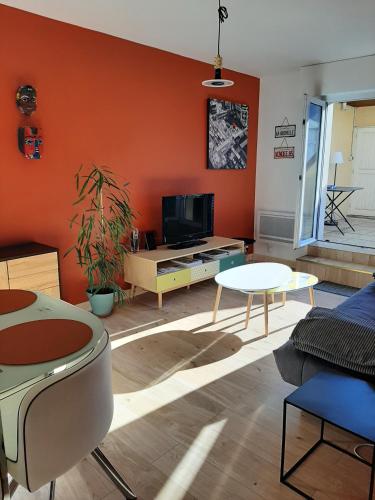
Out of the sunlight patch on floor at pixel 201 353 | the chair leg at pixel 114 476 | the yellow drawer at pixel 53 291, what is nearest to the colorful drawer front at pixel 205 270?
the sunlight patch on floor at pixel 201 353

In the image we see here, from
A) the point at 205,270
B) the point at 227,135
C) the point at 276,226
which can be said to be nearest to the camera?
the point at 205,270

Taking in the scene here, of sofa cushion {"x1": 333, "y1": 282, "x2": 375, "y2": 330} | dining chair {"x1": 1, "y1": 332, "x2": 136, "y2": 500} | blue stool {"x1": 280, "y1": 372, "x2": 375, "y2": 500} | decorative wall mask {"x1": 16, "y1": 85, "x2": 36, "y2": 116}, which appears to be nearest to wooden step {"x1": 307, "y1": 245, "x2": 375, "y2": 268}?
sofa cushion {"x1": 333, "y1": 282, "x2": 375, "y2": 330}

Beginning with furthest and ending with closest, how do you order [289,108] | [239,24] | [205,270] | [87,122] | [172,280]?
[289,108]
[205,270]
[172,280]
[87,122]
[239,24]

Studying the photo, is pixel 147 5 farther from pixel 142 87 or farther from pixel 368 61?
pixel 368 61

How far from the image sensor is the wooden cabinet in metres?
2.90

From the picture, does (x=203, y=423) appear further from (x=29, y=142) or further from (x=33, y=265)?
(x=29, y=142)

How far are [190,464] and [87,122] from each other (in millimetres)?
2929

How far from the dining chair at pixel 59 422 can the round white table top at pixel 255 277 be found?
6.42ft

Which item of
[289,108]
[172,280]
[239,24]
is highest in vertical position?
[239,24]

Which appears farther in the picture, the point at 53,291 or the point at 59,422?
the point at 53,291

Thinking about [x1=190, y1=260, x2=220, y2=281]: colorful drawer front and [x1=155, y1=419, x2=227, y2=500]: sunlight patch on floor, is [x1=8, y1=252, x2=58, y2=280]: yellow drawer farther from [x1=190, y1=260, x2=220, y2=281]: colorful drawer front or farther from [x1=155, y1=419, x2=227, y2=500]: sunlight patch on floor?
[x1=155, y1=419, x2=227, y2=500]: sunlight patch on floor

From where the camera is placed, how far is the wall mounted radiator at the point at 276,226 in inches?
214

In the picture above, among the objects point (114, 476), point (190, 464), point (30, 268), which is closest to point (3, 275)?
point (30, 268)

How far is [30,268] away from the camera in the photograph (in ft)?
9.90
